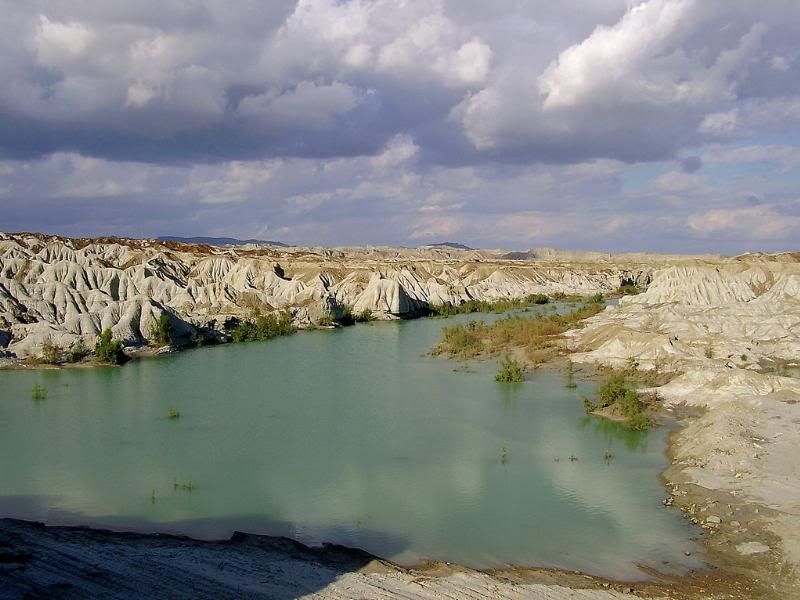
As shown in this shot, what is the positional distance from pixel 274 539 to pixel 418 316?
37571 millimetres

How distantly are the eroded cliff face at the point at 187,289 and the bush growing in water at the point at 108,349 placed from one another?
70 cm

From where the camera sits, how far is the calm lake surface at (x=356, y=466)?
11.0 m

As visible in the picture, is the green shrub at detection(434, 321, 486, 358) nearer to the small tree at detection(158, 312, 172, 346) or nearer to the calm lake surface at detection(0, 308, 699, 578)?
the calm lake surface at detection(0, 308, 699, 578)

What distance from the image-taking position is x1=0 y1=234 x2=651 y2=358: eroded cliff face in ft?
97.7

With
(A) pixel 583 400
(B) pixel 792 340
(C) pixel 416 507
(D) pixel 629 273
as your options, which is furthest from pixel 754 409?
(D) pixel 629 273

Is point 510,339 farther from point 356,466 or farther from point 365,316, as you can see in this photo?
point 356,466

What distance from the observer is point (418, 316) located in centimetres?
4781

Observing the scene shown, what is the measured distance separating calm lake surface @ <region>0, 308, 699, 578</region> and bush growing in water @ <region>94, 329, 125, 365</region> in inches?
117

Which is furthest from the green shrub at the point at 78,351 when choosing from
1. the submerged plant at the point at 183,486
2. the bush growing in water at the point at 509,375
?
the bush growing in water at the point at 509,375

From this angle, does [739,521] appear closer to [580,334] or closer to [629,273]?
[580,334]

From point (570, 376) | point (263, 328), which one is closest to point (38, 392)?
point (263, 328)

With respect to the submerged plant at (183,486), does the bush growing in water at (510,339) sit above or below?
above

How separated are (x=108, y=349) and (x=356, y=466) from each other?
56.2 ft

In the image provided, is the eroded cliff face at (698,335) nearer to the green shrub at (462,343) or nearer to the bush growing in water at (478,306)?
the green shrub at (462,343)
